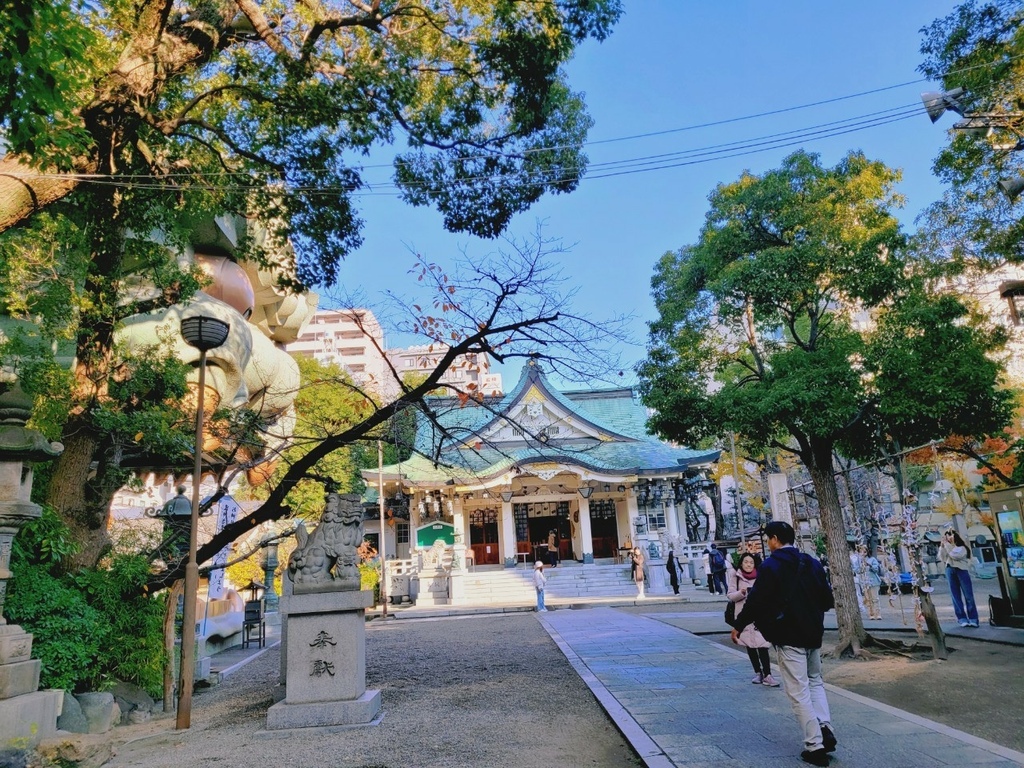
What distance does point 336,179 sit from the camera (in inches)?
358

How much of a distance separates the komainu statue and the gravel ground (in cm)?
145

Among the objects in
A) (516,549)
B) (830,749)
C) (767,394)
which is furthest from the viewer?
(516,549)

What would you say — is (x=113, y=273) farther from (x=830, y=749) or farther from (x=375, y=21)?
(x=830, y=749)

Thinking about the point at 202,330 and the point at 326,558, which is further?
the point at 202,330

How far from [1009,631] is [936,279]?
569 centimetres

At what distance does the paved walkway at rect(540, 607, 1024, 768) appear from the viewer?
466cm

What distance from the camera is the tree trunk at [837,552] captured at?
30.3 feet

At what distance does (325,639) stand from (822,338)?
27.5ft

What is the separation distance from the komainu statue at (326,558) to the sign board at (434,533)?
69.9 feet

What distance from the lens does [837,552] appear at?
976cm

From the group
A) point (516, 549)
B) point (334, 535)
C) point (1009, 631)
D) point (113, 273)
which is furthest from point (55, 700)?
point (516, 549)

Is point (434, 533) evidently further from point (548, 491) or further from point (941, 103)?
point (941, 103)

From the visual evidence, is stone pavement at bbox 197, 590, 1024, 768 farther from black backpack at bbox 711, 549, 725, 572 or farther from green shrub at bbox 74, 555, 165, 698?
black backpack at bbox 711, 549, 725, 572

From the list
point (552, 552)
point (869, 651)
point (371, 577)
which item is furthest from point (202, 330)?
point (552, 552)
